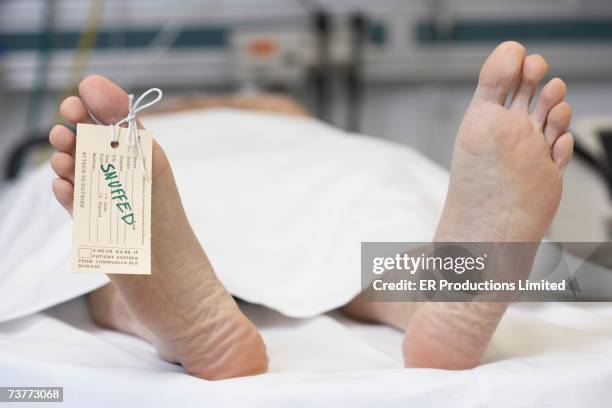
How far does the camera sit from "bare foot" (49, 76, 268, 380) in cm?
75

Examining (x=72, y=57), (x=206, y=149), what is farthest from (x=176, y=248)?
(x=72, y=57)

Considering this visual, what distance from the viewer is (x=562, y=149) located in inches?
30.6

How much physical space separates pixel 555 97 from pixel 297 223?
1.72 feet

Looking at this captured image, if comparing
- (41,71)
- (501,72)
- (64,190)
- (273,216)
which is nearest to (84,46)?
(41,71)

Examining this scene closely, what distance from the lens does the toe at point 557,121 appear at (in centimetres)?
77

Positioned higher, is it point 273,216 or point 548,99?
point 548,99

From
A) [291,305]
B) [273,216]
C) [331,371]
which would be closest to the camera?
[331,371]

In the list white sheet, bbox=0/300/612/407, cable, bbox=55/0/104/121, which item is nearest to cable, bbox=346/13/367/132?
cable, bbox=55/0/104/121

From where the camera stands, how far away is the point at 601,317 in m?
1.01

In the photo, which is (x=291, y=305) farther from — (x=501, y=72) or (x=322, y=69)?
(x=322, y=69)

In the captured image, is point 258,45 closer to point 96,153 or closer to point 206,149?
point 206,149

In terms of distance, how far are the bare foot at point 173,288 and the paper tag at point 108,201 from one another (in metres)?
0.01

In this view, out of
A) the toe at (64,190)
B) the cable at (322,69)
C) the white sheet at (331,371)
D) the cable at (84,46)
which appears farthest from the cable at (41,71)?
the toe at (64,190)

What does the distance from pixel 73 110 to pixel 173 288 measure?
8.5 inches
